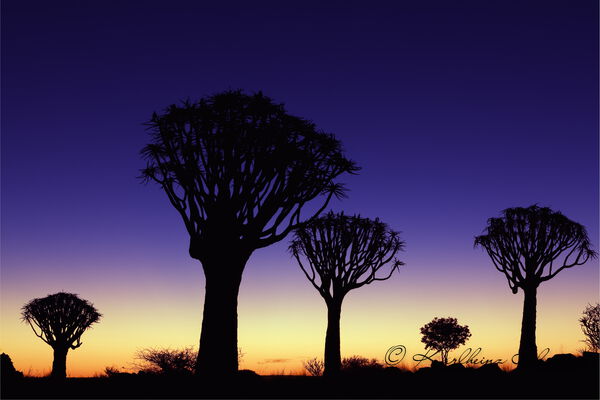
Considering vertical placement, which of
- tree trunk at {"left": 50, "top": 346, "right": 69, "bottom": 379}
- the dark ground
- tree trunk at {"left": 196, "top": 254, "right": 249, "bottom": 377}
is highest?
tree trunk at {"left": 196, "top": 254, "right": 249, "bottom": 377}

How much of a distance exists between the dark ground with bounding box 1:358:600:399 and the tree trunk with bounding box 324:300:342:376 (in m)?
7.65

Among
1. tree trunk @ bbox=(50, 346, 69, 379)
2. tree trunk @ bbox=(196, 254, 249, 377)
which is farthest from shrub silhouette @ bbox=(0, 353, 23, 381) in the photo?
tree trunk @ bbox=(50, 346, 69, 379)

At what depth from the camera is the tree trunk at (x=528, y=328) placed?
2605 centimetres

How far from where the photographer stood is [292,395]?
1453 centimetres

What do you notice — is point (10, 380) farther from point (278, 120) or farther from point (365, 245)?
point (365, 245)

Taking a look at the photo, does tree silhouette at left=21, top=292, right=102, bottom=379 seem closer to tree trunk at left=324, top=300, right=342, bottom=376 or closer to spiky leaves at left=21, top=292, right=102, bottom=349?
spiky leaves at left=21, top=292, right=102, bottom=349

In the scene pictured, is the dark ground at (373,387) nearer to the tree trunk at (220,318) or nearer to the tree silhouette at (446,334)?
the tree trunk at (220,318)

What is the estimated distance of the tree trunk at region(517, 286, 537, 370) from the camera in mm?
26047

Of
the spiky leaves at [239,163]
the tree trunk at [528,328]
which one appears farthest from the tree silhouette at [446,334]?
the spiky leaves at [239,163]

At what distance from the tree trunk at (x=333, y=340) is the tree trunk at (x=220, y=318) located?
9.31m

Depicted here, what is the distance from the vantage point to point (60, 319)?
1523 inches

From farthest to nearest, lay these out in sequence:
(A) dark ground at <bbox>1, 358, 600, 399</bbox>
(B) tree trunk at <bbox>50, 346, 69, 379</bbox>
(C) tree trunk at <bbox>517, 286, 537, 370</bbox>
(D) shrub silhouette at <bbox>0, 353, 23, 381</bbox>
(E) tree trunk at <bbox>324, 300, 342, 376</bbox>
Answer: (B) tree trunk at <bbox>50, 346, 69, 379</bbox>
(C) tree trunk at <bbox>517, 286, 537, 370</bbox>
(E) tree trunk at <bbox>324, 300, 342, 376</bbox>
(D) shrub silhouette at <bbox>0, 353, 23, 381</bbox>
(A) dark ground at <bbox>1, 358, 600, 399</bbox>

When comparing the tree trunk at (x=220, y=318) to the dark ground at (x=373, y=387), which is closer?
the dark ground at (x=373, y=387)

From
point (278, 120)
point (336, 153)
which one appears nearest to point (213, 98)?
point (278, 120)
